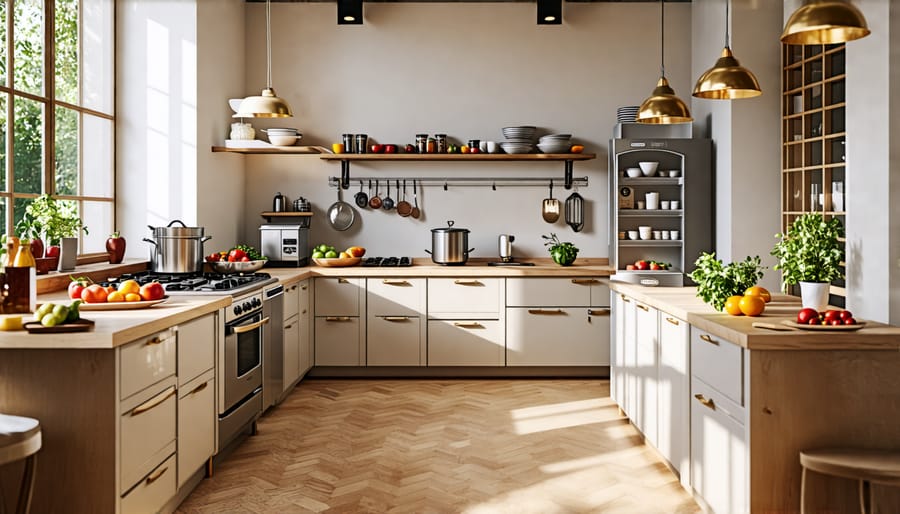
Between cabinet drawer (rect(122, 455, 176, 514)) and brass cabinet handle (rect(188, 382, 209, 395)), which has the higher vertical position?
brass cabinet handle (rect(188, 382, 209, 395))

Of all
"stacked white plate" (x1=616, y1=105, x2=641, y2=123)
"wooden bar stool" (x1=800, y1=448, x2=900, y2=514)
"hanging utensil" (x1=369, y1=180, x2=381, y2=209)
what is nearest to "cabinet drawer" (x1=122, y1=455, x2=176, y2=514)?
"wooden bar stool" (x1=800, y1=448, x2=900, y2=514)

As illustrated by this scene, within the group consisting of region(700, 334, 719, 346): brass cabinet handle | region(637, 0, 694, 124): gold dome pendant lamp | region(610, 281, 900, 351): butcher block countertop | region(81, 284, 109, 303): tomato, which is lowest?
region(700, 334, 719, 346): brass cabinet handle

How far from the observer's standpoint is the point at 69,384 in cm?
248

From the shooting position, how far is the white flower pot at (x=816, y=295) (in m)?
3.08

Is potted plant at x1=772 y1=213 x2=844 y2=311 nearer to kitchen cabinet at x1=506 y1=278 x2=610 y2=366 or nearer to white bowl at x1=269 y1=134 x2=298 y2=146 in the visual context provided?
kitchen cabinet at x1=506 y1=278 x2=610 y2=366

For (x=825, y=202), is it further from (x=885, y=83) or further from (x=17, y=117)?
(x=17, y=117)

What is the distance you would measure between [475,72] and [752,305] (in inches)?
149

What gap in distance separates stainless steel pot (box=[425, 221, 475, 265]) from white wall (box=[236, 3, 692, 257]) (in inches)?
14.9

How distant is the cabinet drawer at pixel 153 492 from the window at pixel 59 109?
178 cm

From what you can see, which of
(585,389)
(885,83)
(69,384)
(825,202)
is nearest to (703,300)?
(885,83)

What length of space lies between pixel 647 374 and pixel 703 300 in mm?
725

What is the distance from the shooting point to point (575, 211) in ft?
20.6

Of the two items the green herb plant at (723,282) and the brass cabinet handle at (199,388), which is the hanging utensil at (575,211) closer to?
the green herb plant at (723,282)

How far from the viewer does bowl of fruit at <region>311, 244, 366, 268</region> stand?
230 inches
